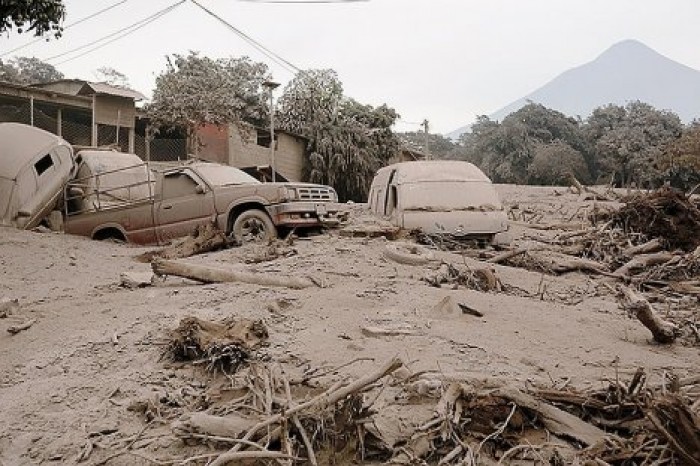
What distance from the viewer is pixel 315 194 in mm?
11797

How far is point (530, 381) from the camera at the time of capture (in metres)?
4.32

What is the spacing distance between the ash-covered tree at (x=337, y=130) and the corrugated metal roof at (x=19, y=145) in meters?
17.6

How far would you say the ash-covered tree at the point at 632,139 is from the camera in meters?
36.9

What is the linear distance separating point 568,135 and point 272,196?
36447 mm

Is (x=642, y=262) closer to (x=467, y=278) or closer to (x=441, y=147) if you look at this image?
(x=467, y=278)

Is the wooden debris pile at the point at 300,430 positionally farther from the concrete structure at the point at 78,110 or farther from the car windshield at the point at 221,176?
the concrete structure at the point at 78,110

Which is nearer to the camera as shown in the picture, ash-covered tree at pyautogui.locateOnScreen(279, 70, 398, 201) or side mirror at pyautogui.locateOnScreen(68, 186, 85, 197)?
side mirror at pyautogui.locateOnScreen(68, 186, 85, 197)

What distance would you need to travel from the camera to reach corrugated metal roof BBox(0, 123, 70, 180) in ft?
46.0

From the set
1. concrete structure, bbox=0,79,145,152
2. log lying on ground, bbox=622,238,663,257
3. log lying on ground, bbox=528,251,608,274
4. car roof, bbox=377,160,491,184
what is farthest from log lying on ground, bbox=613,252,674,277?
concrete structure, bbox=0,79,145,152

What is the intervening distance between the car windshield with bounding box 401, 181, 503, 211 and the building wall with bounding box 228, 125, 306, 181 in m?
18.5

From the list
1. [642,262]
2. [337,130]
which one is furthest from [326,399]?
[337,130]

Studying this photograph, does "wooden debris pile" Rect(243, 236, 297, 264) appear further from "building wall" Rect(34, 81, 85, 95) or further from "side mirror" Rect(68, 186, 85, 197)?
"building wall" Rect(34, 81, 85, 95)

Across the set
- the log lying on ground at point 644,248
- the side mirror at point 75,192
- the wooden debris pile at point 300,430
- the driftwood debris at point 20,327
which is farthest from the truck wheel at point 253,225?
the wooden debris pile at point 300,430

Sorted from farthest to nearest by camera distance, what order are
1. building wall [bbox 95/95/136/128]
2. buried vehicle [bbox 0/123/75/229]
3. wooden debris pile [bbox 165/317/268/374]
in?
building wall [bbox 95/95/136/128] < buried vehicle [bbox 0/123/75/229] < wooden debris pile [bbox 165/317/268/374]
